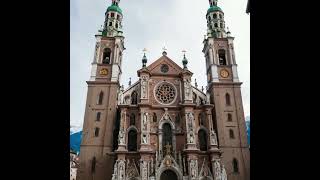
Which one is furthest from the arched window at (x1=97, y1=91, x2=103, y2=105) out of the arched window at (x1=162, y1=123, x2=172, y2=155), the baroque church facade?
the arched window at (x1=162, y1=123, x2=172, y2=155)

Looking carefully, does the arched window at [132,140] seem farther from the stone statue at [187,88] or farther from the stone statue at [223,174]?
the stone statue at [223,174]

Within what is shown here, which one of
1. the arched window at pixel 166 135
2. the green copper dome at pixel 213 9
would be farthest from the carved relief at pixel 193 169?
the green copper dome at pixel 213 9

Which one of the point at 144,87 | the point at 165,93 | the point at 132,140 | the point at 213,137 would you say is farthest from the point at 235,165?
the point at 144,87

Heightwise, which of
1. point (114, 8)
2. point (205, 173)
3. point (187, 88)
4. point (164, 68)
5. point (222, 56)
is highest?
point (114, 8)

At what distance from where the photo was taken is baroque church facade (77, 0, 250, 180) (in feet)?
98.8

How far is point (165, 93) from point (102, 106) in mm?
7668

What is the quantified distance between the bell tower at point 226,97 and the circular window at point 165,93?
5087 millimetres

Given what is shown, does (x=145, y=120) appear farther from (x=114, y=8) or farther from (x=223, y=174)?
(x=114, y=8)

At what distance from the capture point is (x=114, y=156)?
30734mm

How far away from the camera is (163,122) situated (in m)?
33.1

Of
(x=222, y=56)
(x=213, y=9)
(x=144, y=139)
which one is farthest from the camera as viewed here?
(x=213, y=9)

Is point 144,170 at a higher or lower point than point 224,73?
lower

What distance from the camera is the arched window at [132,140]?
3180cm
